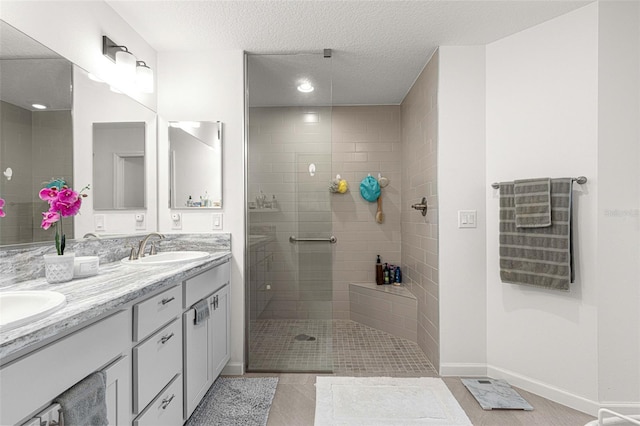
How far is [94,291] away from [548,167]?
266 cm

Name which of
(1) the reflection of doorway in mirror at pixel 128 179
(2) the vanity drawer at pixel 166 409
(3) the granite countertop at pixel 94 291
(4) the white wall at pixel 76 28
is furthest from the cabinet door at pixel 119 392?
(4) the white wall at pixel 76 28

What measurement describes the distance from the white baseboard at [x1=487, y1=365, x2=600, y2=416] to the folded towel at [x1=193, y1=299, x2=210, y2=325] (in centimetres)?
212

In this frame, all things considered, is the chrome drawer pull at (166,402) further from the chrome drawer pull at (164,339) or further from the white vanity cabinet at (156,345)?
the chrome drawer pull at (164,339)

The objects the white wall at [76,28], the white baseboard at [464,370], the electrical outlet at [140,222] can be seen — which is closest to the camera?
the white wall at [76,28]

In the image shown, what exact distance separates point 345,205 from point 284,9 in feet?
7.09

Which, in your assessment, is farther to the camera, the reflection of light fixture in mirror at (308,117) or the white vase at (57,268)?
the reflection of light fixture in mirror at (308,117)

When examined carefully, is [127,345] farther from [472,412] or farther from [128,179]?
[472,412]

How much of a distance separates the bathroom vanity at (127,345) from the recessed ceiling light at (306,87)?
1462 millimetres

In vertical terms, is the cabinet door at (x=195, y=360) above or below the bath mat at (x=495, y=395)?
above

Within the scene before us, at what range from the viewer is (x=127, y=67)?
2.01m

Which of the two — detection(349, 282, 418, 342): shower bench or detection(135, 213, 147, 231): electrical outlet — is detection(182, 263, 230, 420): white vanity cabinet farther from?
detection(349, 282, 418, 342): shower bench

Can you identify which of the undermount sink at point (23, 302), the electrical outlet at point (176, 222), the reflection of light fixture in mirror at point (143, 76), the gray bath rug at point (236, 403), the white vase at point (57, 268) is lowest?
the gray bath rug at point (236, 403)

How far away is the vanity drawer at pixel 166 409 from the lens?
1309 millimetres

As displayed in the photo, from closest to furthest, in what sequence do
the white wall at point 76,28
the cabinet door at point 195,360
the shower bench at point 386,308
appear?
the white wall at point 76,28
the cabinet door at point 195,360
the shower bench at point 386,308
